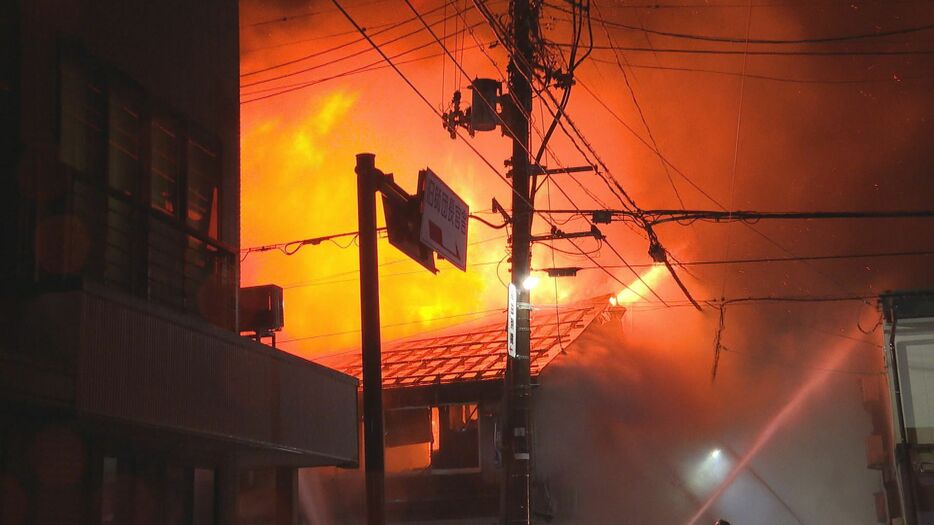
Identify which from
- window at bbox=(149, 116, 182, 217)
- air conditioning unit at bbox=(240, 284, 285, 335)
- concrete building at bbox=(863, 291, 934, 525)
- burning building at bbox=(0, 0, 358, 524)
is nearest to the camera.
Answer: burning building at bbox=(0, 0, 358, 524)

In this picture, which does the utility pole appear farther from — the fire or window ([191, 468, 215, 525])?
the fire

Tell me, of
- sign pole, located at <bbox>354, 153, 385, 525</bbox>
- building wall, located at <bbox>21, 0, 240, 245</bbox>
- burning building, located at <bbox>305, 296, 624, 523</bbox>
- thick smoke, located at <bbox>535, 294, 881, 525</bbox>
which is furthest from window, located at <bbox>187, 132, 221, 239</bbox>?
thick smoke, located at <bbox>535, 294, 881, 525</bbox>

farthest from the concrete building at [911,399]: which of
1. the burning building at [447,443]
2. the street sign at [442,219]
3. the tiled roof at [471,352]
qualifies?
the street sign at [442,219]

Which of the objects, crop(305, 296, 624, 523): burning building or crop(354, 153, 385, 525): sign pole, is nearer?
crop(354, 153, 385, 525): sign pole

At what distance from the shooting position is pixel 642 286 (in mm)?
30656

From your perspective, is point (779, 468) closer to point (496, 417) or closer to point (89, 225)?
point (496, 417)

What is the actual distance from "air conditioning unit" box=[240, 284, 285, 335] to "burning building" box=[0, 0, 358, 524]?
797 millimetres

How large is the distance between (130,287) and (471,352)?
1655 centimetres

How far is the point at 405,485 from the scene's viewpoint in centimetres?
2388

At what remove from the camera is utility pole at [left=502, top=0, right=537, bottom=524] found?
601 inches

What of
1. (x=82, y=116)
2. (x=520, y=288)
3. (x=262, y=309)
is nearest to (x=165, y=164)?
(x=82, y=116)

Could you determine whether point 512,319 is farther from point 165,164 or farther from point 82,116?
point 82,116

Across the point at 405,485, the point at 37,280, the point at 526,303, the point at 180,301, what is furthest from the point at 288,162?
the point at 37,280

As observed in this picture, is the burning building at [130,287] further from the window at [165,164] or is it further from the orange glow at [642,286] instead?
the orange glow at [642,286]
